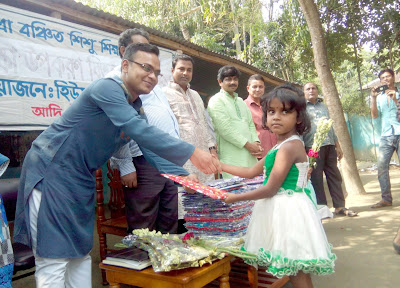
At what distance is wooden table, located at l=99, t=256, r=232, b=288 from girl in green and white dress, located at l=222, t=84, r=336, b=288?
204mm

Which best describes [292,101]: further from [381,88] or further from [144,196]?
[381,88]

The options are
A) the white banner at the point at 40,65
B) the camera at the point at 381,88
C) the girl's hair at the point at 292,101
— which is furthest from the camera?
the camera at the point at 381,88

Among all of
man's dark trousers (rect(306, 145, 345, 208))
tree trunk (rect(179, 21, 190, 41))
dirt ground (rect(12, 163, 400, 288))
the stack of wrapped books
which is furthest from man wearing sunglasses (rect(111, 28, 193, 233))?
tree trunk (rect(179, 21, 190, 41))

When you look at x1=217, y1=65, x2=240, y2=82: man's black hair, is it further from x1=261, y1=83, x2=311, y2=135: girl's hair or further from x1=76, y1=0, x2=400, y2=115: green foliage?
x1=76, y1=0, x2=400, y2=115: green foliage

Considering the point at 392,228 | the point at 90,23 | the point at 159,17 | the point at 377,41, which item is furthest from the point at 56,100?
the point at 159,17

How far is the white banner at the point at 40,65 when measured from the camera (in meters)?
3.59

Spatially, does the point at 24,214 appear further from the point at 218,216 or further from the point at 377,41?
the point at 377,41

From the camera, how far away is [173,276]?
1.91 meters

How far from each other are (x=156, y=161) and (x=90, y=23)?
2.91 metres

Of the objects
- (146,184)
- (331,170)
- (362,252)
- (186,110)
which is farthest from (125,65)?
(331,170)

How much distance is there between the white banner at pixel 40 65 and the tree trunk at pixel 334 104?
456 cm

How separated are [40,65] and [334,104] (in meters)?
5.43

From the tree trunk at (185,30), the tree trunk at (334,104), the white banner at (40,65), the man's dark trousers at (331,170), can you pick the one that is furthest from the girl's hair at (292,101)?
the tree trunk at (185,30)

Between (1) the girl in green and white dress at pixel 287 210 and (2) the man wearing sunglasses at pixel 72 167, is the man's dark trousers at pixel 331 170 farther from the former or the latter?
(2) the man wearing sunglasses at pixel 72 167
